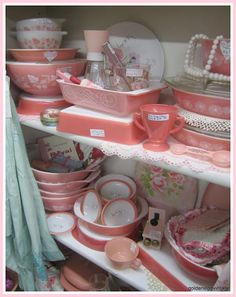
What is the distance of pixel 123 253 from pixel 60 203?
0.33m

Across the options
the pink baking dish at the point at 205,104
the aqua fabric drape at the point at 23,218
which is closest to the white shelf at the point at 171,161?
the pink baking dish at the point at 205,104

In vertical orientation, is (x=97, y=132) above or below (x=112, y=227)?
above

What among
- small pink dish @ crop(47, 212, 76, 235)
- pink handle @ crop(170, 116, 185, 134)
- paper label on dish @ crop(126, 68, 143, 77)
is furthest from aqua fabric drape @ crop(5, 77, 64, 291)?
pink handle @ crop(170, 116, 185, 134)

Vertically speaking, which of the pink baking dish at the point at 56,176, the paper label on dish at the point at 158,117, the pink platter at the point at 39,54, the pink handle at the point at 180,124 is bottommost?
the pink baking dish at the point at 56,176

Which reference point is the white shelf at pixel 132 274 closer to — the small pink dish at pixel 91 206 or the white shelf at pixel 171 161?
the small pink dish at pixel 91 206

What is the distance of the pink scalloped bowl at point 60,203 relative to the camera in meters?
1.08

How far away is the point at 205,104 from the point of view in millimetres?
663

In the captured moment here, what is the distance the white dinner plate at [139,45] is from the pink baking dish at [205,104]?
0.21 m

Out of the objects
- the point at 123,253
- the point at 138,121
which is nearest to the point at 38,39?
the point at 138,121

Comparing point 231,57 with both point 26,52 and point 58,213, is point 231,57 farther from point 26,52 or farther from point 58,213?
point 58,213

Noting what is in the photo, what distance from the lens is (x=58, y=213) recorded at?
1.11 meters

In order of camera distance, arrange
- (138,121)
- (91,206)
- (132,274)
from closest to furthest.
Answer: (138,121), (132,274), (91,206)

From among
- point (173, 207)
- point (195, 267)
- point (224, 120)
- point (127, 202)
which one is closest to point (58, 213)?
point (127, 202)

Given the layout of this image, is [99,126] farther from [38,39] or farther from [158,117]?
[38,39]
